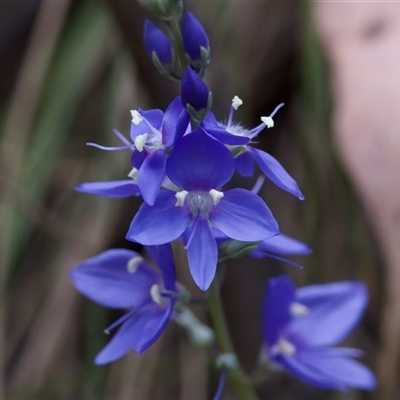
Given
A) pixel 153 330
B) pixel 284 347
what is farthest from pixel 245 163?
pixel 284 347

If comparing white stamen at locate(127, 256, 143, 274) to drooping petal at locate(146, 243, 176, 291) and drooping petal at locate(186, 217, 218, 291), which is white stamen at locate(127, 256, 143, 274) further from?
drooping petal at locate(186, 217, 218, 291)

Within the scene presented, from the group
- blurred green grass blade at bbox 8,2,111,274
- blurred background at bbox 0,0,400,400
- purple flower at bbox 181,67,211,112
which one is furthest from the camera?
blurred green grass blade at bbox 8,2,111,274

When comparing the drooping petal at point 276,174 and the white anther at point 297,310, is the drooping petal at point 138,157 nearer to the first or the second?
the drooping petal at point 276,174

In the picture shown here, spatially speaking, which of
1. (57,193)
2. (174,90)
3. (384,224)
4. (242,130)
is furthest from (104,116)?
(242,130)

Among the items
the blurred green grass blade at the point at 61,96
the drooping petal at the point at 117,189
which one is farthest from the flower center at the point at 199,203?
the blurred green grass blade at the point at 61,96

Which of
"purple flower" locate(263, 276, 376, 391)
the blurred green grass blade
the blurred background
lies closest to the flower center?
"purple flower" locate(263, 276, 376, 391)

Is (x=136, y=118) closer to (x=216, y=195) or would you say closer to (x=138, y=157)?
(x=138, y=157)
